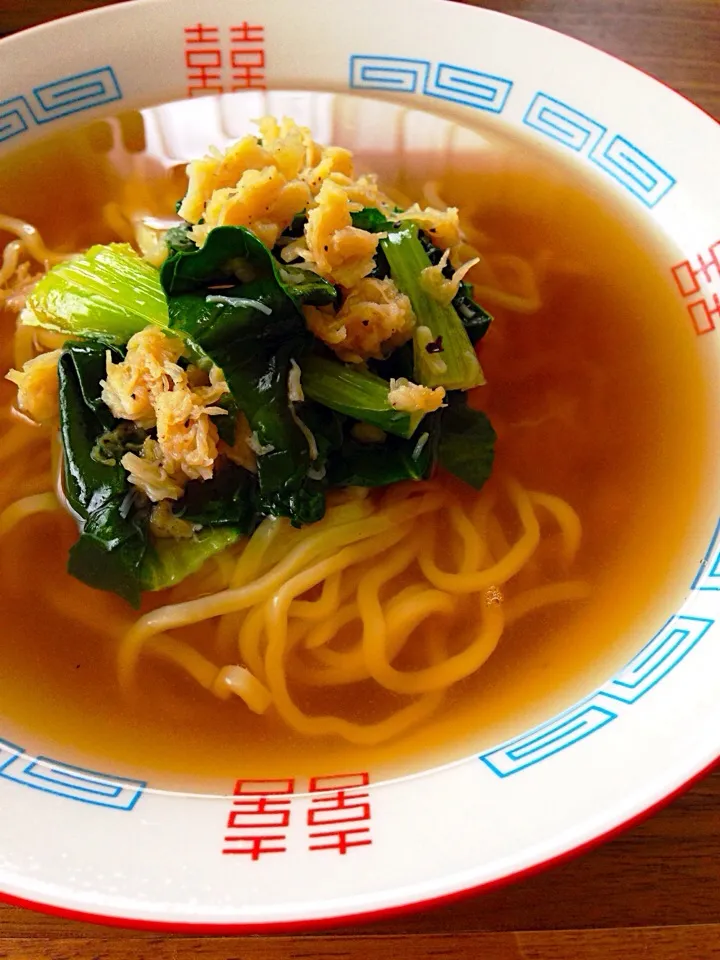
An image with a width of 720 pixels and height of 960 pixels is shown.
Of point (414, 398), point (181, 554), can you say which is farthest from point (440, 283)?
point (181, 554)

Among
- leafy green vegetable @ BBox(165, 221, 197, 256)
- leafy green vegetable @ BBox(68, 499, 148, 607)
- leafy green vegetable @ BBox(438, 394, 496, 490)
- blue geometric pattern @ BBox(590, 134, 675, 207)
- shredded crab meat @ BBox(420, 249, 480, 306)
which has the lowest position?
leafy green vegetable @ BBox(68, 499, 148, 607)

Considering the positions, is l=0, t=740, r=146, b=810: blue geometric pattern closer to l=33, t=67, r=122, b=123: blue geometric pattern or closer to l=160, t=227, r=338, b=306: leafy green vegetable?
l=160, t=227, r=338, b=306: leafy green vegetable

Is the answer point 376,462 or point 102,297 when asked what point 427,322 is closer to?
point 376,462

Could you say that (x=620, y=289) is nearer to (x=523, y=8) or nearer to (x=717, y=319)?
(x=717, y=319)

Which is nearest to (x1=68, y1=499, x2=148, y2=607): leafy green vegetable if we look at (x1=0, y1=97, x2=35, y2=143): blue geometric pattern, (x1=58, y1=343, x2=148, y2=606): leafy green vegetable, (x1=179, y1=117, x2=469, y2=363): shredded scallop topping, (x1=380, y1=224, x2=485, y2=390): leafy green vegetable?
(x1=58, y1=343, x2=148, y2=606): leafy green vegetable

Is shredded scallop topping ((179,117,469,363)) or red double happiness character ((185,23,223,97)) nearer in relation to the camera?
shredded scallop topping ((179,117,469,363))

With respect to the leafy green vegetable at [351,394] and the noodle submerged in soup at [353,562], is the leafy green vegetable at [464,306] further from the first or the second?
the leafy green vegetable at [351,394]

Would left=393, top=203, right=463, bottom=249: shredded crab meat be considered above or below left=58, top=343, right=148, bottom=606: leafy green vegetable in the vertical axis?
above
